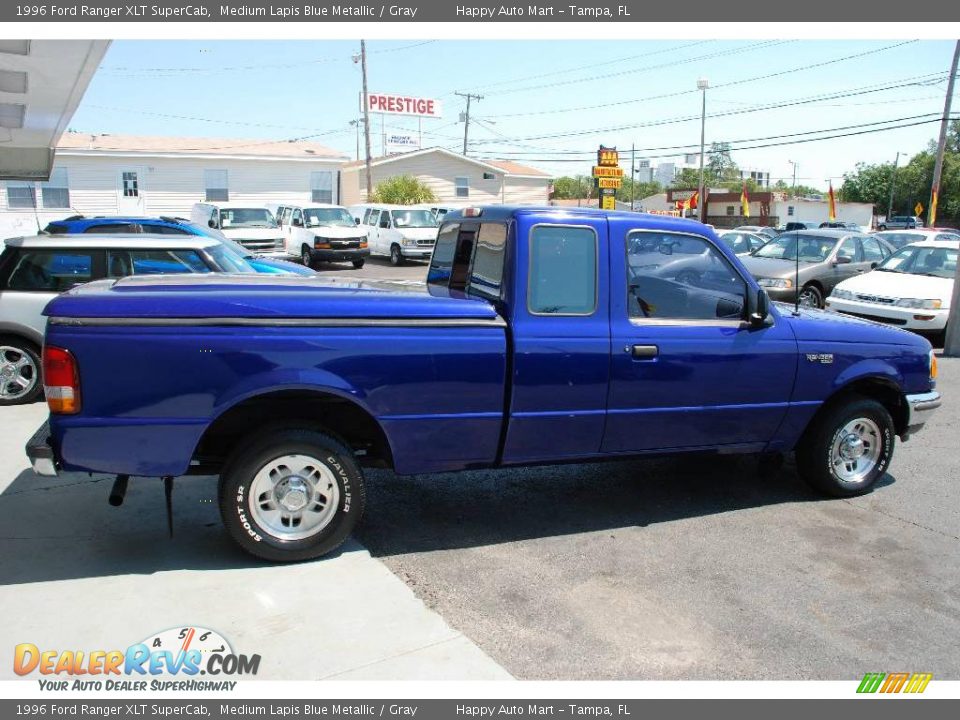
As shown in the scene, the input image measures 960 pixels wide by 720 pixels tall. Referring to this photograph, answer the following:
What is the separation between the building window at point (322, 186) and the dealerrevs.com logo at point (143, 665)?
32.7 metres

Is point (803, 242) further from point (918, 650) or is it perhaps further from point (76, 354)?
point (76, 354)

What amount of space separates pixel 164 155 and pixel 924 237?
1056 inches

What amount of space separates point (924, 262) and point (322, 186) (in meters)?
27.1

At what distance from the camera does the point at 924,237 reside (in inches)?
796

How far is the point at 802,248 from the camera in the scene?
15.1 metres

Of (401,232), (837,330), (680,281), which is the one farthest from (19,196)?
(837,330)

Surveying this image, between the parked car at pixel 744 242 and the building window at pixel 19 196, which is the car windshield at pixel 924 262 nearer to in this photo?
the parked car at pixel 744 242

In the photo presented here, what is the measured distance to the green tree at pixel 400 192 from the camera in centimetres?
3762

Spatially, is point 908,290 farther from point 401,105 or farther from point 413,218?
point 401,105

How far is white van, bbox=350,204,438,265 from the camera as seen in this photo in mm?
25953

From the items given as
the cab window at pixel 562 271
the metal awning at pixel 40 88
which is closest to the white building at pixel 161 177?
the metal awning at pixel 40 88

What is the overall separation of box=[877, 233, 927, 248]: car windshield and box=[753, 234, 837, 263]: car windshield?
20.4ft

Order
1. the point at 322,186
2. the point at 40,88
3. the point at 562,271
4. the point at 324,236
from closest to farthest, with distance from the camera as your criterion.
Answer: the point at 562,271 < the point at 40,88 < the point at 324,236 < the point at 322,186
